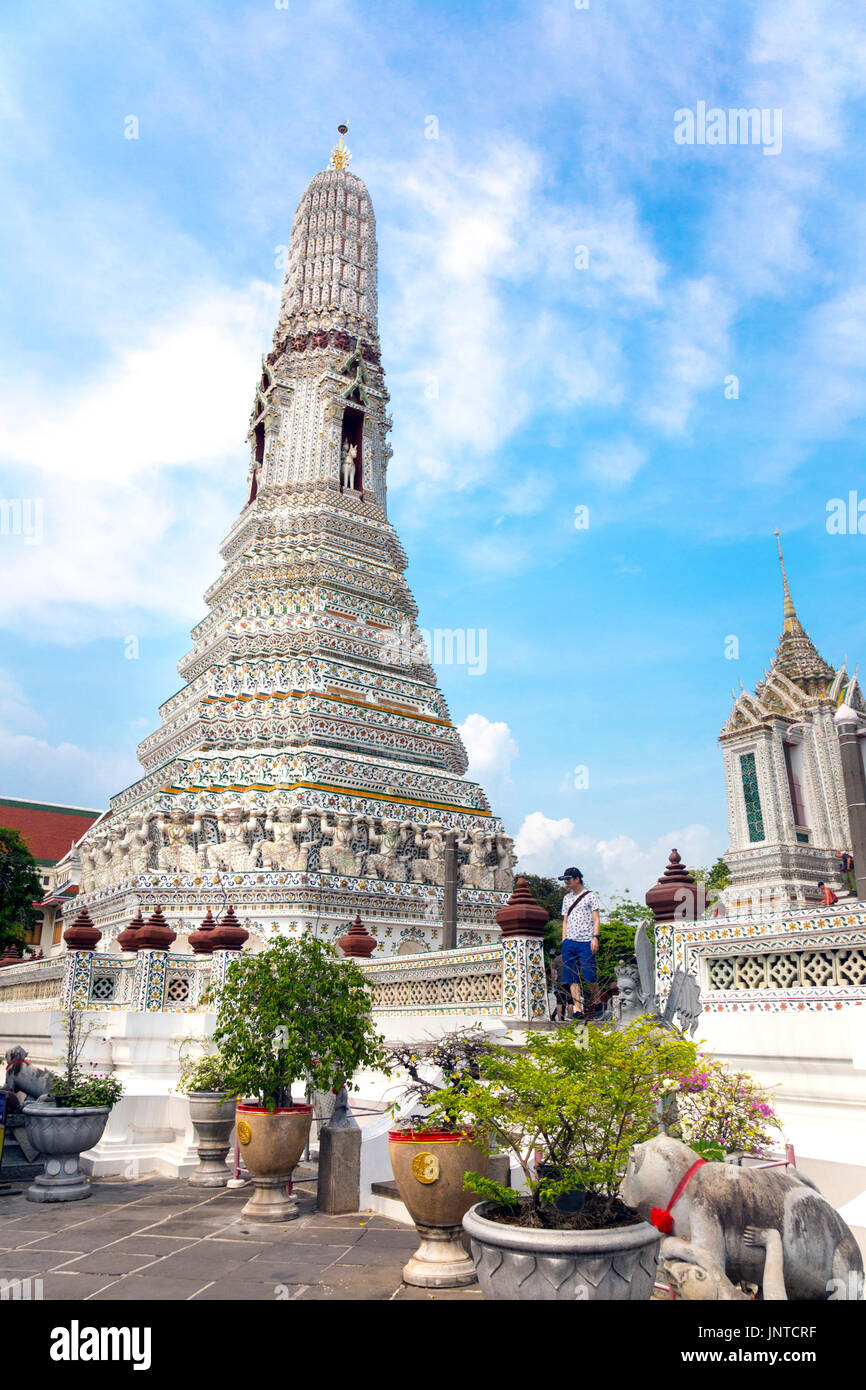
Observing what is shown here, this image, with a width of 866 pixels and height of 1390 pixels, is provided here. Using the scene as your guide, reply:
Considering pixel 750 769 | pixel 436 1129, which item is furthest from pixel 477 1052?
pixel 750 769

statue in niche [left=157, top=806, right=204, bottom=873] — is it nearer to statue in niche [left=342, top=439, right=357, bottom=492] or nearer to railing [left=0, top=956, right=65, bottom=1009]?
railing [left=0, top=956, right=65, bottom=1009]

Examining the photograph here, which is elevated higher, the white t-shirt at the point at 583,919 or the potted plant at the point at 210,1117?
the white t-shirt at the point at 583,919

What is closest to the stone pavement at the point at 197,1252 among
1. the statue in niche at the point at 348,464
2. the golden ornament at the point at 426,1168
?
the golden ornament at the point at 426,1168

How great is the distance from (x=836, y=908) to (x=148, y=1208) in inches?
271

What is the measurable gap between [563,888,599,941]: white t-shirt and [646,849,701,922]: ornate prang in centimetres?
67

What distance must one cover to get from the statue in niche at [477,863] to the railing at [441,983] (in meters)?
11.6

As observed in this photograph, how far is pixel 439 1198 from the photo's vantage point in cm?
578

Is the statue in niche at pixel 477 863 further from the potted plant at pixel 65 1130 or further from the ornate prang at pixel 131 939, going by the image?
the potted plant at pixel 65 1130

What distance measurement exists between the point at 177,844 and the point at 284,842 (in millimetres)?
2850

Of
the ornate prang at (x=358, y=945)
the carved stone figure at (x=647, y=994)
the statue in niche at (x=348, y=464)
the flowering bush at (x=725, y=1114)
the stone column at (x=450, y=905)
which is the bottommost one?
the flowering bush at (x=725, y=1114)

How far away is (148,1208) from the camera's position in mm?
8789

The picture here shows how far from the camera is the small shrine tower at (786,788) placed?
3656cm

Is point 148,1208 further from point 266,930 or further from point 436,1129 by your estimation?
point 266,930
